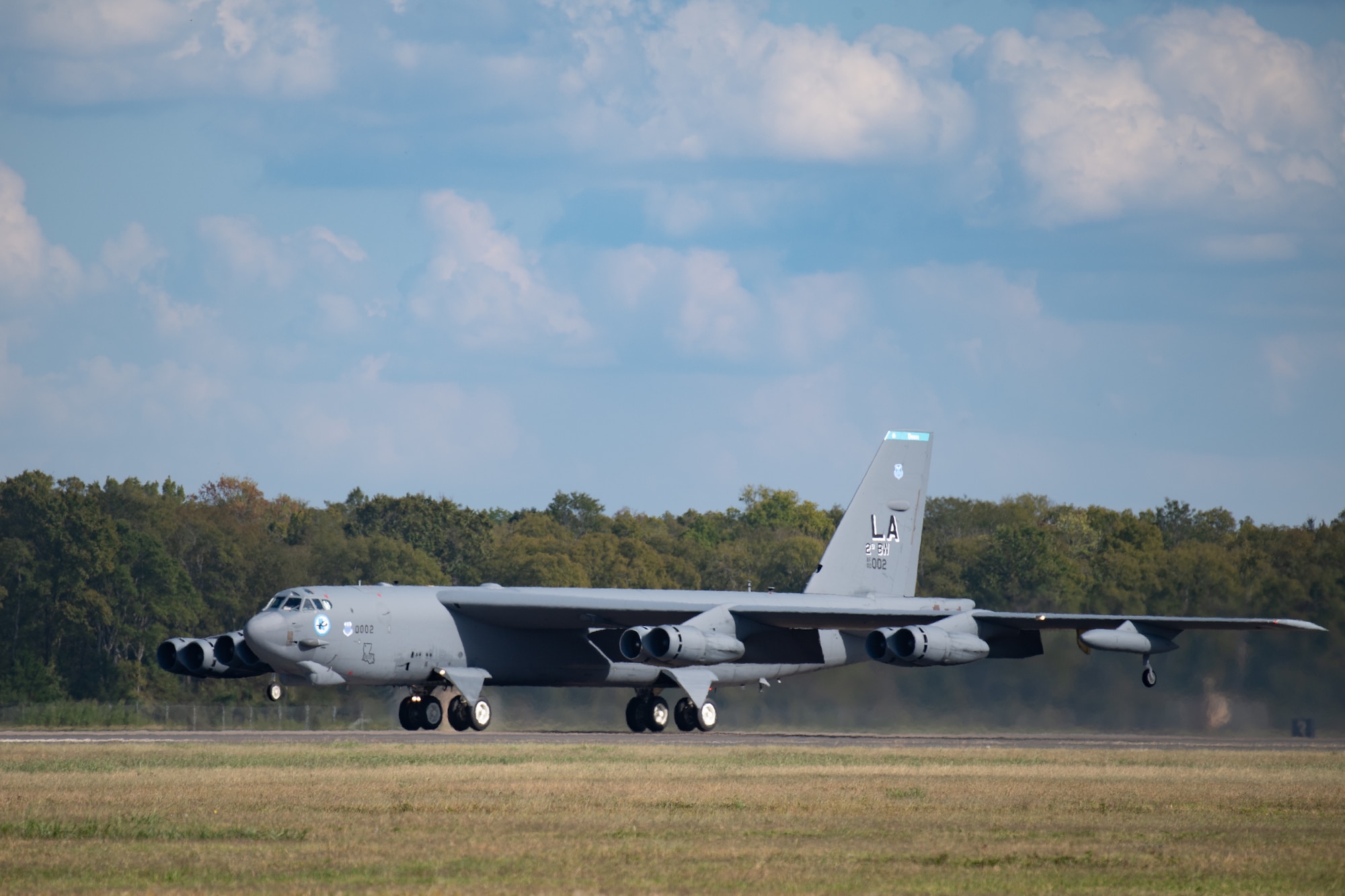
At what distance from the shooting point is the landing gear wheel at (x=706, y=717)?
1453 inches

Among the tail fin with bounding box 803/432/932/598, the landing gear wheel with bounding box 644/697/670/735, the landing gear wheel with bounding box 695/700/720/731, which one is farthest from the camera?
the tail fin with bounding box 803/432/932/598

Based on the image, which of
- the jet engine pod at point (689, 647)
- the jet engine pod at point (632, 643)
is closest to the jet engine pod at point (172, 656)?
the jet engine pod at point (632, 643)

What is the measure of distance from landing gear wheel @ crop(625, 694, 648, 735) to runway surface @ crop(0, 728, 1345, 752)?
519 millimetres

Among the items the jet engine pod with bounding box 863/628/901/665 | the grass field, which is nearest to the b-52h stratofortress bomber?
the jet engine pod with bounding box 863/628/901/665

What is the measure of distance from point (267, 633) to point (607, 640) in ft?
25.5

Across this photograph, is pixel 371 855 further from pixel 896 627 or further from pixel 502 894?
pixel 896 627

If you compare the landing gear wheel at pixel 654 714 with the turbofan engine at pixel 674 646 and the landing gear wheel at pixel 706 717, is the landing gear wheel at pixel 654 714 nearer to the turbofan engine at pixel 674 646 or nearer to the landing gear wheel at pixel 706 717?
the landing gear wheel at pixel 706 717

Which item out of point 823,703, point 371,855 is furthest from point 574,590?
point 371,855

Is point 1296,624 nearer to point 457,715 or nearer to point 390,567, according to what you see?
point 457,715

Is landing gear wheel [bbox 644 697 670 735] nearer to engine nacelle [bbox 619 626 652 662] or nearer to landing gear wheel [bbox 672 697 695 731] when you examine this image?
landing gear wheel [bbox 672 697 695 731]

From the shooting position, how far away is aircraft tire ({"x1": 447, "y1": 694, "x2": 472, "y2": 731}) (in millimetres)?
34812

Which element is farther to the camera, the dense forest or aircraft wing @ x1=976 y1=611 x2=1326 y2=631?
the dense forest

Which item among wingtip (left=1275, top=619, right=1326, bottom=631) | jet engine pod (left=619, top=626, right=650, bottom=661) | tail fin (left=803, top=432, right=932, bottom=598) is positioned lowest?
jet engine pod (left=619, top=626, right=650, bottom=661)

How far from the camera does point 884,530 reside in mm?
40969
